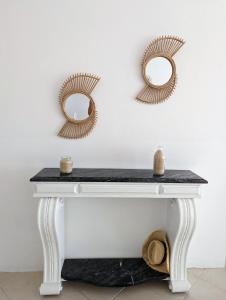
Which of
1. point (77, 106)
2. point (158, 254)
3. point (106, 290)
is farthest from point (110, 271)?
point (77, 106)

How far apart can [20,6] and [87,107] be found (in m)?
0.86

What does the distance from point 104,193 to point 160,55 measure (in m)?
1.10

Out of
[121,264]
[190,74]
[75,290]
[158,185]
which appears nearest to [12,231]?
[75,290]

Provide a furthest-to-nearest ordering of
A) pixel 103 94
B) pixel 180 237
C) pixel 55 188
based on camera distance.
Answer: pixel 103 94, pixel 180 237, pixel 55 188

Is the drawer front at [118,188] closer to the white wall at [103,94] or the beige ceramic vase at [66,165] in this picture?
the beige ceramic vase at [66,165]

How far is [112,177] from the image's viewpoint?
1.57m

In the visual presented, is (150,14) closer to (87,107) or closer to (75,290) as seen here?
(87,107)

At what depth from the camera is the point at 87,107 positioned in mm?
1763

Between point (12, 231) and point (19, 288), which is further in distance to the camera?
point (12, 231)

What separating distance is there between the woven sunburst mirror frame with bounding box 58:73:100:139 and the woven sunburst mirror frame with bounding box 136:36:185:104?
1.20ft

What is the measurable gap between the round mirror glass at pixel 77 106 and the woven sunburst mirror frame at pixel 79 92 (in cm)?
2

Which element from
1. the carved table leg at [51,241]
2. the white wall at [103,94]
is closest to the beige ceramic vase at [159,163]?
the white wall at [103,94]

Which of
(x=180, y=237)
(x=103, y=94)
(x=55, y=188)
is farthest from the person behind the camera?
(x=103, y=94)

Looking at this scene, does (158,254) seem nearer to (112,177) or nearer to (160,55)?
(112,177)
